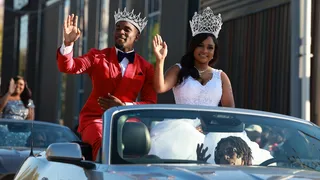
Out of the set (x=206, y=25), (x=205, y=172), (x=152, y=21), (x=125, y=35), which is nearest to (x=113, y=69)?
(x=125, y=35)

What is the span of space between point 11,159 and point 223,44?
28.0 feet

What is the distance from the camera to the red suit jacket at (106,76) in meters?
6.48

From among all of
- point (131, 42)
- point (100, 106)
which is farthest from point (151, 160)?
point (131, 42)

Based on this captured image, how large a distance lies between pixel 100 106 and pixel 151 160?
144cm

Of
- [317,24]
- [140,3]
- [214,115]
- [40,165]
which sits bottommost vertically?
[40,165]

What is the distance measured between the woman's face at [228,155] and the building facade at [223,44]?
5.17 metres

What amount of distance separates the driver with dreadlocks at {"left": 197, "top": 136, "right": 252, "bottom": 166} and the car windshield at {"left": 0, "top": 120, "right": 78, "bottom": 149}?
5322mm

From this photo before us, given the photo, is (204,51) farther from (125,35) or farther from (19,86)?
(19,86)

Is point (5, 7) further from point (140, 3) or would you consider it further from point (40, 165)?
point (40, 165)

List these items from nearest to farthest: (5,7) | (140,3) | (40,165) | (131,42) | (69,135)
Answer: (40,165) < (131,42) < (69,135) < (140,3) < (5,7)

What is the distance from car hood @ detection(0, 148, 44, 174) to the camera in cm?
884

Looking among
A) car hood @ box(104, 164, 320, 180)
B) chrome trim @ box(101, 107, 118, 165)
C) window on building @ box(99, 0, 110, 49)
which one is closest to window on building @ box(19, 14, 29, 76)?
window on building @ box(99, 0, 110, 49)

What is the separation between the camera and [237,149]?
16.9 feet

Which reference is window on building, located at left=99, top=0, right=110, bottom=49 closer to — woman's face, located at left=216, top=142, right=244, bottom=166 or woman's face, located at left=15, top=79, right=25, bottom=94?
woman's face, located at left=15, top=79, right=25, bottom=94
